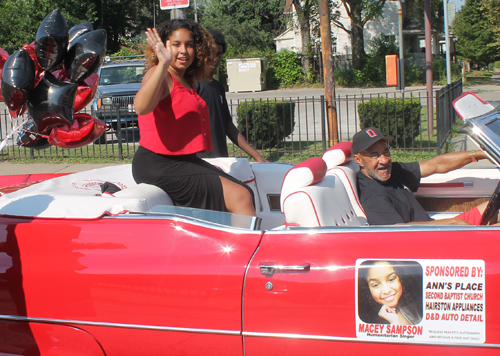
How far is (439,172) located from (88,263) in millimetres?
2342

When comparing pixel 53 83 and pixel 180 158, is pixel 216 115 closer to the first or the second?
pixel 180 158

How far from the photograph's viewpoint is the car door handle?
6.45 ft

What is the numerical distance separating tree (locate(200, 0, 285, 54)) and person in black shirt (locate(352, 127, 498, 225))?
3357 centimetres

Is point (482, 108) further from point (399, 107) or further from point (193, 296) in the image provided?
point (399, 107)

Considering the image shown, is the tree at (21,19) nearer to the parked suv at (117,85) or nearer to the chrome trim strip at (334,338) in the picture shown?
the parked suv at (117,85)

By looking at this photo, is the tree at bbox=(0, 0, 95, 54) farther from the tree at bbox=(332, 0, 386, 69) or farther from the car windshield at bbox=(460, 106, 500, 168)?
the car windshield at bbox=(460, 106, 500, 168)

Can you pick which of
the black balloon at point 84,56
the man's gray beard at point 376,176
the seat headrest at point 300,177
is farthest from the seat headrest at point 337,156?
the black balloon at point 84,56

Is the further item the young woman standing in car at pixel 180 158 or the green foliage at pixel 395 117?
the green foliage at pixel 395 117

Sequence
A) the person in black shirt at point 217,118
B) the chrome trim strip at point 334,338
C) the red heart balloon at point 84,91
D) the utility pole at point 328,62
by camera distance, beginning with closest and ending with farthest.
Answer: the chrome trim strip at point 334,338, the red heart balloon at point 84,91, the person in black shirt at point 217,118, the utility pole at point 328,62

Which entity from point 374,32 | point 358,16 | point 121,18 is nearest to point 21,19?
point 121,18

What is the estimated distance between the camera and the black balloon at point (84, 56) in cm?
265

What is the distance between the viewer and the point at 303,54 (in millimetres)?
31906

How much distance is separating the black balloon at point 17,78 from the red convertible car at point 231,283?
1.60ft

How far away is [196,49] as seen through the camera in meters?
3.05
